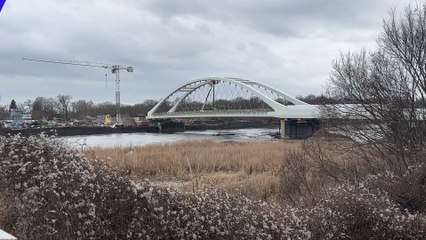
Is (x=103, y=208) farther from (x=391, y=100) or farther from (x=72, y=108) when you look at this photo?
(x=72, y=108)

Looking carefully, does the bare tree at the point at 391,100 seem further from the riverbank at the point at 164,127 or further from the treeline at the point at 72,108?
the treeline at the point at 72,108

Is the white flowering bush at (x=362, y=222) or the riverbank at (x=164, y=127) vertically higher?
the white flowering bush at (x=362, y=222)

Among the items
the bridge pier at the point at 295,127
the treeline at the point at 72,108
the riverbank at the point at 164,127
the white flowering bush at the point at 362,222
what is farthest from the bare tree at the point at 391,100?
the treeline at the point at 72,108

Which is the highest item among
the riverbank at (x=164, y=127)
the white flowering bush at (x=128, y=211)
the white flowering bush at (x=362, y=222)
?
the white flowering bush at (x=128, y=211)

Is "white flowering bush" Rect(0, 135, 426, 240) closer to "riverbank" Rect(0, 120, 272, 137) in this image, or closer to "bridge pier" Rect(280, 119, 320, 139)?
"bridge pier" Rect(280, 119, 320, 139)

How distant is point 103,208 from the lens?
186 inches

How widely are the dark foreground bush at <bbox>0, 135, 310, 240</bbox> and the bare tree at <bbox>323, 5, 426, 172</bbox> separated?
31.3 ft

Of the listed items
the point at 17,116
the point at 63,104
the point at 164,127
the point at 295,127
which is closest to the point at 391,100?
the point at 295,127

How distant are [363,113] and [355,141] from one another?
1.13m

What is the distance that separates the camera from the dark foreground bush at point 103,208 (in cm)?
458

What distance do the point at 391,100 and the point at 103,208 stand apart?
44.2 ft

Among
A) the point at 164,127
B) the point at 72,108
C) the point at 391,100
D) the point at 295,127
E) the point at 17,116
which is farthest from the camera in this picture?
A: the point at 72,108

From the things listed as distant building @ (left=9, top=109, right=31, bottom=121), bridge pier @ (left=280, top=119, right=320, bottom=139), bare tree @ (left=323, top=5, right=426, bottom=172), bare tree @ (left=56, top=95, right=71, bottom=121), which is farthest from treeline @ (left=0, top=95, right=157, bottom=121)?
bare tree @ (left=323, top=5, right=426, bottom=172)

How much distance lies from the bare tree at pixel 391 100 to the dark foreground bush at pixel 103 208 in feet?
31.3
